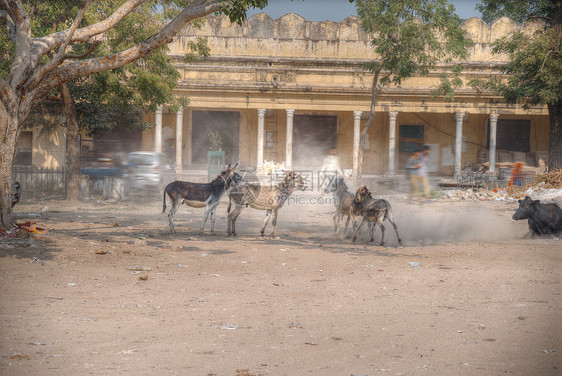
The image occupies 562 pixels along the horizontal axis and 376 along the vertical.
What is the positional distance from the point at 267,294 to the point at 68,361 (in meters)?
2.90

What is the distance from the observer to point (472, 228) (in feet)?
46.2

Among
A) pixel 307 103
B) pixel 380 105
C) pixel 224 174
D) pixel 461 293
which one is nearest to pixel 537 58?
pixel 380 105

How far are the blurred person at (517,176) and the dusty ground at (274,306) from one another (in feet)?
37.0

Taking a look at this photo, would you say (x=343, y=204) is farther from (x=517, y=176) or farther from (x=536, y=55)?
Answer: (x=517, y=176)

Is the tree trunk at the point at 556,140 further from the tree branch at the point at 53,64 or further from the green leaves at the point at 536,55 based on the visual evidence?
the tree branch at the point at 53,64

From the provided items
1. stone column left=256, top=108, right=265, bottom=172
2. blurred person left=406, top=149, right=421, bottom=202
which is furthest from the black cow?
stone column left=256, top=108, right=265, bottom=172

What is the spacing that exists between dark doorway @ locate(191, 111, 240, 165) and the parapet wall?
3.01 m

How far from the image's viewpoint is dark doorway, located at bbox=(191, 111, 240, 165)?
28.1 metres

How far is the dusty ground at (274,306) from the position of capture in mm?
4668

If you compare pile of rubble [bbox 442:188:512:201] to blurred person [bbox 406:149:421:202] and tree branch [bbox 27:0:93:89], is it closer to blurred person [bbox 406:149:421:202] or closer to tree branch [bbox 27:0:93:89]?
blurred person [bbox 406:149:421:202]

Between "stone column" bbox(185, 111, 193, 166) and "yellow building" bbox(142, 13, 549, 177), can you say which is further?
"stone column" bbox(185, 111, 193, 166)

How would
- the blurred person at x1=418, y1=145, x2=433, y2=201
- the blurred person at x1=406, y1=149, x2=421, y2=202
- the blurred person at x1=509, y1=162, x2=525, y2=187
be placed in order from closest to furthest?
the blurred person at x1=418, y1=145, x2=433, y2=201, the blurred person at x1=406, y1=149, x2=421, y2=202, the blurred person at x1=509, y1=162, x2=525, y2=187

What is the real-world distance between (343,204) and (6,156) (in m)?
6.68

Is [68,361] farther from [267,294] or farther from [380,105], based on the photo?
[380,105]
